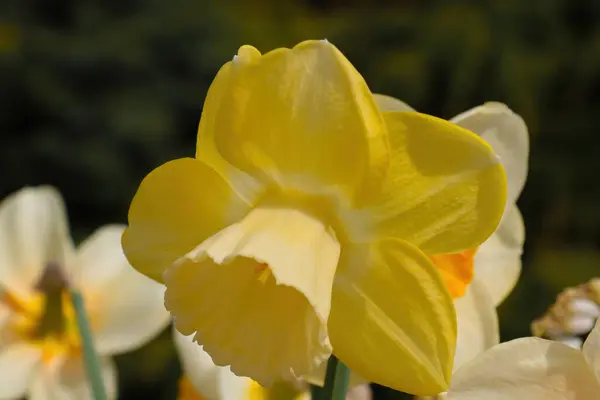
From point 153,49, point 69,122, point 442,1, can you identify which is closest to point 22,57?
point 69,122

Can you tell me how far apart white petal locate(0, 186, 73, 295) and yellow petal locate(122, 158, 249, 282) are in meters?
0.35

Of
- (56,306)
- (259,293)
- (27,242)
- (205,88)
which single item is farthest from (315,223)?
(205,88)

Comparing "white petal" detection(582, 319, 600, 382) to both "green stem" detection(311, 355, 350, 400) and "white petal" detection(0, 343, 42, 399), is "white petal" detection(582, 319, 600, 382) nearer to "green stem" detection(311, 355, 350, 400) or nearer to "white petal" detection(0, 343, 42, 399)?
"green stem" detection(311, 355, 350, 400)

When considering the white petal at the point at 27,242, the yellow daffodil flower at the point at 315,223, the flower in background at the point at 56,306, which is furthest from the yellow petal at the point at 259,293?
the white petal at the point at 27,242

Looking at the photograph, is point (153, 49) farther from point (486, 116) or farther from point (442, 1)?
point (486, 116)

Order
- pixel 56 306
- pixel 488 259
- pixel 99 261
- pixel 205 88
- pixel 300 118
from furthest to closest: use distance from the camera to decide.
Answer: pixel 205 88 < pixel 99 261 < pixel 56 306 < pixel 488 259 < pixel 300 118

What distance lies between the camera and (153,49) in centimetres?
216

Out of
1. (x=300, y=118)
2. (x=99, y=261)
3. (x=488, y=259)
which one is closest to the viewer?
(x=300, y=118)

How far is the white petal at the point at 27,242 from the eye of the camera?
648 millimetres

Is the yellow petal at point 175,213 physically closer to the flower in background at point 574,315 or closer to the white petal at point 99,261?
the flower in background at point 574,315

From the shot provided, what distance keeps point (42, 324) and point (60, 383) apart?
47 mm

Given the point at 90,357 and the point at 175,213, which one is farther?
the point at 90,357

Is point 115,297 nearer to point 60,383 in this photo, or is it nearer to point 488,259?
point 60,383

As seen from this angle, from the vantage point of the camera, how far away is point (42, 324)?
1.98 feet
